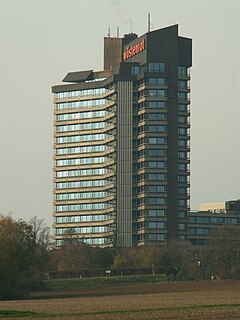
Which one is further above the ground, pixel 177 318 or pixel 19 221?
pixel 19 221

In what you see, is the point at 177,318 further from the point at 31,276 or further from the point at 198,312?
the point at 31,276

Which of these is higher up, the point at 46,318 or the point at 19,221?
the point at 19,221

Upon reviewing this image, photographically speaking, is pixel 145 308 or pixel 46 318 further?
pixel 145 308

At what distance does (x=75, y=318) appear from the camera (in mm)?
78000

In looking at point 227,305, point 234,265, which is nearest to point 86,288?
point 234,265

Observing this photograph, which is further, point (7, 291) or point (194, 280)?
point (194, 280)

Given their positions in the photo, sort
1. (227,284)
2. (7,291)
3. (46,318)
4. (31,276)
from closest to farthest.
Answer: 1. (46,318)
2. (7,291)
3. (227,284)
4. (31,276)

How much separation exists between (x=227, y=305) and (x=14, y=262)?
62.7 meters

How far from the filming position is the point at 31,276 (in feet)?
616

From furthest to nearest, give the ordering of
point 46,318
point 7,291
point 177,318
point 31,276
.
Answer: point 31,276 → point 7,291 → point 46,318 → point 177,318

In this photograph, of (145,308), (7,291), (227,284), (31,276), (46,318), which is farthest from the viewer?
(31,276)

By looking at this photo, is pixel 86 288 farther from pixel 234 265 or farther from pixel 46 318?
pixel 46 318

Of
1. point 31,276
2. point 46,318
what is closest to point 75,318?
point 46,318

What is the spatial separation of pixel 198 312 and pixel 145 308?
1067 centimetres
